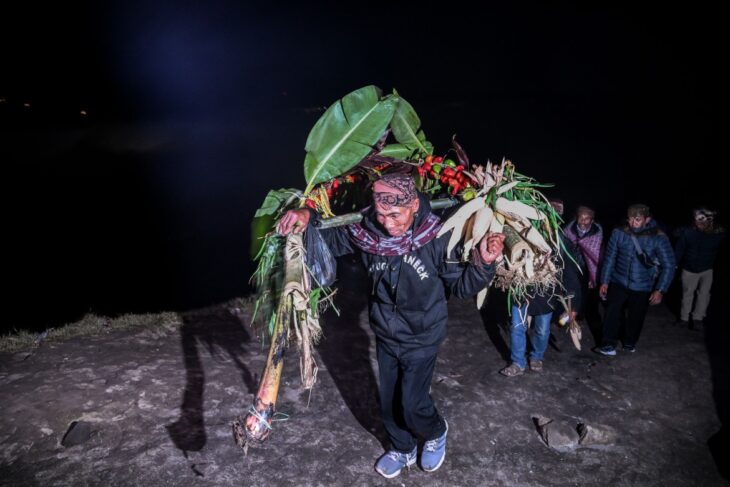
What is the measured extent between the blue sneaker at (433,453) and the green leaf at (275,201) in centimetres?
214

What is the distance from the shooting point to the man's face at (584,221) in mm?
5578

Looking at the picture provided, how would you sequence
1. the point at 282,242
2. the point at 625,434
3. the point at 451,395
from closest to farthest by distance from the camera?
the point at 282,242 → the point at 625,434 → the point at 451,395

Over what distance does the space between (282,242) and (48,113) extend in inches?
1306

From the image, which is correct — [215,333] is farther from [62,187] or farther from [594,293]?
[62,187]

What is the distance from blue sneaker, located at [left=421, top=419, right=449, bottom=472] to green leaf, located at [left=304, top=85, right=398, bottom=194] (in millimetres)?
2186

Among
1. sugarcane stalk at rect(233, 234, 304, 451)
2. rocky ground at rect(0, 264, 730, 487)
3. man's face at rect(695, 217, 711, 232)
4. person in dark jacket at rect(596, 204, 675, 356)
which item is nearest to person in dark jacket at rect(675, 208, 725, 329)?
man's face at rect(695, 217, 711, 232)

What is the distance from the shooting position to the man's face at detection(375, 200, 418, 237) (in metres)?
2.92

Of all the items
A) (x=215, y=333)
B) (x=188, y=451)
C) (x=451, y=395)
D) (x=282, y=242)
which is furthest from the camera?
(x=215, y=333)

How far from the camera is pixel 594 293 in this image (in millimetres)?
7039

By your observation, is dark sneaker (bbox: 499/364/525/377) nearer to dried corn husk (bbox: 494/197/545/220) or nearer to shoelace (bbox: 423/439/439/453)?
shoelace (bbox: 423/439/439/453)

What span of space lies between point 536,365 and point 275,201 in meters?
3.44

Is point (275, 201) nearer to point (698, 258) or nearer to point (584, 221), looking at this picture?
point (584, 221)

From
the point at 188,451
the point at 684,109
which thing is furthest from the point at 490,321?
the point at 684,109

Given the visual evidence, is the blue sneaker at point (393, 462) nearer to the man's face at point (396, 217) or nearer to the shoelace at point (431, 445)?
the shoelace at point (431, 445)
